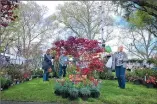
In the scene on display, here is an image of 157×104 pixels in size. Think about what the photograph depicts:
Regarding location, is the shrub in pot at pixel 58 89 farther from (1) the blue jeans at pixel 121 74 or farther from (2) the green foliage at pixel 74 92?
(1) the blue jeans at pixel 121 74

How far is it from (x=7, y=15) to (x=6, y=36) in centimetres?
2465

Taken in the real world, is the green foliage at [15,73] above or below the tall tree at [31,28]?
below

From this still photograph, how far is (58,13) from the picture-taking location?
3450cm

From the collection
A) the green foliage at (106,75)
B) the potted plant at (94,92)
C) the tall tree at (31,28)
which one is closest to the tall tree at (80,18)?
the tall tree at (31,28)

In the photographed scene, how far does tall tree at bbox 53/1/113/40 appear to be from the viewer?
3416cm

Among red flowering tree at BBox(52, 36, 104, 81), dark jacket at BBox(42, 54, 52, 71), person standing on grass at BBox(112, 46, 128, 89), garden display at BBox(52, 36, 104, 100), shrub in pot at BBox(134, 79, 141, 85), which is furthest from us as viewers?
shrub in pot at BBox(134, 79, 141, 85)

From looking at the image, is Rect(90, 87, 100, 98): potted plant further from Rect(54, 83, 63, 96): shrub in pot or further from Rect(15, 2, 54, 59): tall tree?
Rect(15, 2, 54, 59): tall tree

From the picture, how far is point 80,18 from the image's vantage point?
3619cm

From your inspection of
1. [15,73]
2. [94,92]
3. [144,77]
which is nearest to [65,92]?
[94,92]

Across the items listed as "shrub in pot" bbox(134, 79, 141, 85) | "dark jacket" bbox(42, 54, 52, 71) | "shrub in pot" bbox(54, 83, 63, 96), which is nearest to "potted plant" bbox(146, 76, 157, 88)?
"shrub in pot" bbox(134, 79, 141, 85)

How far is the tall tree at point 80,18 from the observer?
34.2m

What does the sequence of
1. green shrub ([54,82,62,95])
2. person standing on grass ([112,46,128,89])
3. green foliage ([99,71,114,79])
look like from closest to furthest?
green shrub ([54,82,62,95]) < person standing on grass ([112,46,128,89]) < green foliage ([99,71,114,79])

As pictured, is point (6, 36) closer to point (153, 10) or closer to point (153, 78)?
point (153, 78)

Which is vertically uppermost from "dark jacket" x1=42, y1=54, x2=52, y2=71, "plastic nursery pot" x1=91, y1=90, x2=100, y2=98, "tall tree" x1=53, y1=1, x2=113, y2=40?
"tall tree" x1=53, y1=1, x2=113, y2=40
